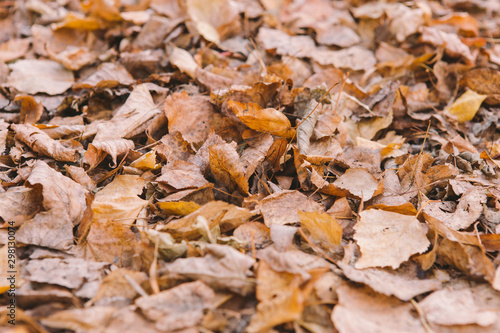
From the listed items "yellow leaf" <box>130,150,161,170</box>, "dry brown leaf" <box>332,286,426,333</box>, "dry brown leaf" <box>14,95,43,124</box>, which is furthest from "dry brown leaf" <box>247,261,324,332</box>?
"dry brown leaf" <box>14,95,43,124</box>

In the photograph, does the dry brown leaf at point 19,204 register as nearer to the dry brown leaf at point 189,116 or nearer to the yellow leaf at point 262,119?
the dry brown leaf at point 189,116

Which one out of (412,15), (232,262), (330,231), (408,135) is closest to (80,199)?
(232,262)

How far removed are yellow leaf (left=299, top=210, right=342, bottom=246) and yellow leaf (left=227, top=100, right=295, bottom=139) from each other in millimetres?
484

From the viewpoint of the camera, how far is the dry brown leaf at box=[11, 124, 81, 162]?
1.70m

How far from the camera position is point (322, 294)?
3.98 feet

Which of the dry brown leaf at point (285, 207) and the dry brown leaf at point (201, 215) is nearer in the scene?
the dry brown leaf at point (201, 215)

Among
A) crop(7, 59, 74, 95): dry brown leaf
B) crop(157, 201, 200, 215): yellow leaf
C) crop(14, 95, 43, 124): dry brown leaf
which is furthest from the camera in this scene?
crop(7, 59, 74, 95): dry brown leaf

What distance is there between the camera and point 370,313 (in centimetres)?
118

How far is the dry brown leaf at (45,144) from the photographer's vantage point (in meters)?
1.70

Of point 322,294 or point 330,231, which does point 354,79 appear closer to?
point 330,231

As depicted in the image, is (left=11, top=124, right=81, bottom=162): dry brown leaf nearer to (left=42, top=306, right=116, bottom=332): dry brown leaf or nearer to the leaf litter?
the leaf litter

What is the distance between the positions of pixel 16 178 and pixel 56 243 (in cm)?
44

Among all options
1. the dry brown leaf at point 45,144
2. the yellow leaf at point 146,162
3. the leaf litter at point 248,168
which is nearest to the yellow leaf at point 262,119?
the leaf litter at point 248,168

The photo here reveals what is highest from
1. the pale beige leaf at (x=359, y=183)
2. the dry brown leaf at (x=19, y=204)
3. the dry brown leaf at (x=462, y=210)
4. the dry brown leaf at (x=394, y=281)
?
the dry brown leaf at (x=19, y=204)
